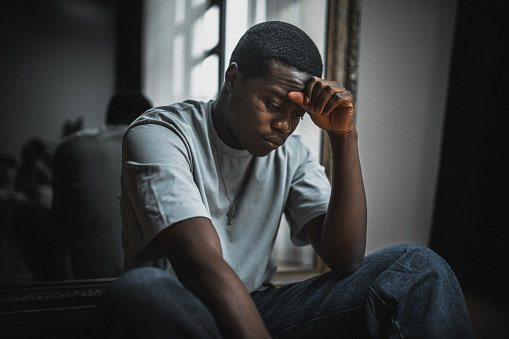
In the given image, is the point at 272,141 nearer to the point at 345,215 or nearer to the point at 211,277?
the point at 345,215

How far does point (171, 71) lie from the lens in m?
1.55

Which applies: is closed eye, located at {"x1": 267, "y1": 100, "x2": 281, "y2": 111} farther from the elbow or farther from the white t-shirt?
the elbow

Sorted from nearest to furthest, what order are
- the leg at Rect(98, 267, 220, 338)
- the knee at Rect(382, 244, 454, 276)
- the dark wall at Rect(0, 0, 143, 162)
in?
the leg at Rect(98, 267, 220, 338) < the knee at Rect(382, 244, 454, 276) < the dark wall at Rect(0, 0, 143, 162)

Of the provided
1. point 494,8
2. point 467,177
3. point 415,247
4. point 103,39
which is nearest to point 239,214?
point 415,247

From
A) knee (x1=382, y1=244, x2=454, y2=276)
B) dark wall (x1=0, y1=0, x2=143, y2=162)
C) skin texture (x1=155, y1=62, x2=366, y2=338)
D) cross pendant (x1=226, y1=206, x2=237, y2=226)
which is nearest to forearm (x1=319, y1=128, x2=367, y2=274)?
skin texture (x1=155, y1=62, x2=366, y2=338)

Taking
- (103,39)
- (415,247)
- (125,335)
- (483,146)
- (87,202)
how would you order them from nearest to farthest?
(125,335) < (415,247) < (87,202) < (103,39) < (483,146)

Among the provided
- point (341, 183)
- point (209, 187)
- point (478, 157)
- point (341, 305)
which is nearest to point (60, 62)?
point (209, 187)

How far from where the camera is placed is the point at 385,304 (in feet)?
2.24

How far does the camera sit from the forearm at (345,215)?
2.60ft

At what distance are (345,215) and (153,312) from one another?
1.57 feet

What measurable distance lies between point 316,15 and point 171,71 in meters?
0.70

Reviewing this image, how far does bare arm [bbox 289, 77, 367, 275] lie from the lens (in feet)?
2.55

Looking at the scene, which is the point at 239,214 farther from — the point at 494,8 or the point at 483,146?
the point at 494,8

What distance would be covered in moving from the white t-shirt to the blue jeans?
4.6 inches
